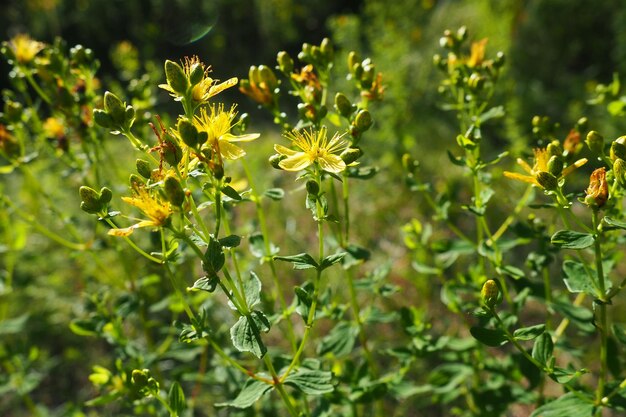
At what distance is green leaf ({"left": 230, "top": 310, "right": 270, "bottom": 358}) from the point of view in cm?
108

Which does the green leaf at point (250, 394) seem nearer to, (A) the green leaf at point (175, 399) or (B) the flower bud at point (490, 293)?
(A) the green leaf at point (175, 399)

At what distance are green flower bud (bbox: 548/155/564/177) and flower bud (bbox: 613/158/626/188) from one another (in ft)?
0.31

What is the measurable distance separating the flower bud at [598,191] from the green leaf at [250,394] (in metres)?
0.77

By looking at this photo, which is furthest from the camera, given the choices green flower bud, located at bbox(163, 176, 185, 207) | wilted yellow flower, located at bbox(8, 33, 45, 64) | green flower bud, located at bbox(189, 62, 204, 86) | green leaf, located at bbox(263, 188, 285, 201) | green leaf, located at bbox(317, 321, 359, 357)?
wilted yellow flower, located at bbox(8, 33, 45, 64)

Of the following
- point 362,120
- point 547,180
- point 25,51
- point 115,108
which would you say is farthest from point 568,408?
point 25,51

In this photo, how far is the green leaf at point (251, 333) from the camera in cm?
108

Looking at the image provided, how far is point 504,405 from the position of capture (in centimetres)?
165

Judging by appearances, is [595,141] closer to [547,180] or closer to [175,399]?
[547,180]

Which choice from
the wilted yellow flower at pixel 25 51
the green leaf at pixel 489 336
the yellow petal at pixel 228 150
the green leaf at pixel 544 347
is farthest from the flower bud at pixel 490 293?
the wilted yellow flower at pixel 25 51

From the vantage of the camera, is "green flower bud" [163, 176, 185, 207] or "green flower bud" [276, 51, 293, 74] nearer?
"green flower bud" [163, 176, 185, 207]

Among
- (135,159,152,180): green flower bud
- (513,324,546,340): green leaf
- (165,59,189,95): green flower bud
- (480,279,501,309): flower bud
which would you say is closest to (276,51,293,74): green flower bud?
(165,59,189,95): green flower bud

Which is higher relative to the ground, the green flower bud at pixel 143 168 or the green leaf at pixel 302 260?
the green flower bud at pixel 143 168

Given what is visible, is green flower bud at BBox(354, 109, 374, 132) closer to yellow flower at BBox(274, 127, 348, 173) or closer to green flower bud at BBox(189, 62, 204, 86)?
yellow flower at BBox(274, 127, 348, 173)

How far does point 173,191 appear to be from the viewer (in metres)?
0.99
